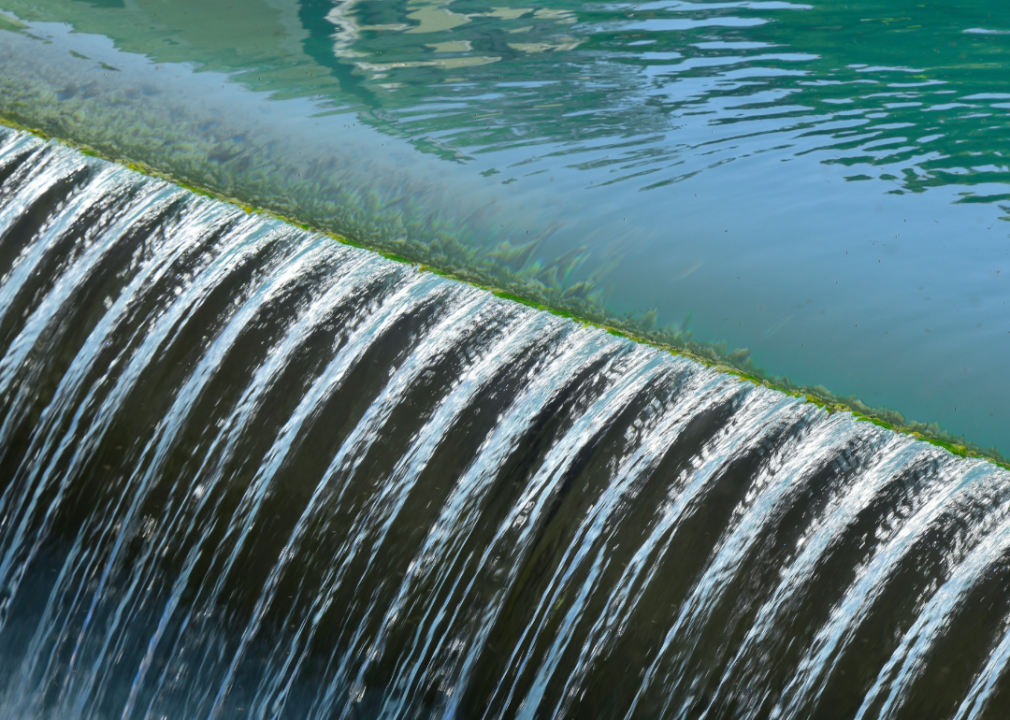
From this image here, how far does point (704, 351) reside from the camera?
2402 millimetres

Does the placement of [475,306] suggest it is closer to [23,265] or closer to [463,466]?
[463,466]

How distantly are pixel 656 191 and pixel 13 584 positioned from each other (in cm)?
241

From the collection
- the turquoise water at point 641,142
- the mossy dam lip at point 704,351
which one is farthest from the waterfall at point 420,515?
the turquoise water at point 641,142

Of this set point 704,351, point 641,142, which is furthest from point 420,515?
point 641,142

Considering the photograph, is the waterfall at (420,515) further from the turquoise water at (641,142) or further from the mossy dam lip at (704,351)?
the turquoise water at (641,142)

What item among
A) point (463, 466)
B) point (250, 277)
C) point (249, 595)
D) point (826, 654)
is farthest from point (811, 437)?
point (250, 277)

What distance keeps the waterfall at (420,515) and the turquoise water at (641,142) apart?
0.40 meters

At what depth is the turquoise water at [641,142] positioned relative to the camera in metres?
2.47

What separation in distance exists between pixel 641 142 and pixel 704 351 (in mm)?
1205

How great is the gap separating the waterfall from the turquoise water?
1.33 ft

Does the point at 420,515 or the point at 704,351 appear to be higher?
the point at 704,351

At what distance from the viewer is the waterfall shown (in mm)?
1733

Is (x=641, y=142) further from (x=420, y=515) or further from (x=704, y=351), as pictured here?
(x=420, y=515)

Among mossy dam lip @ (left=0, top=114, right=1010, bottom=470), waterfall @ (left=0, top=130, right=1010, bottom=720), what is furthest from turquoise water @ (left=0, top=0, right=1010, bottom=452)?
waterfall @ (left=0, top=130, right=1010, bottom=720)
